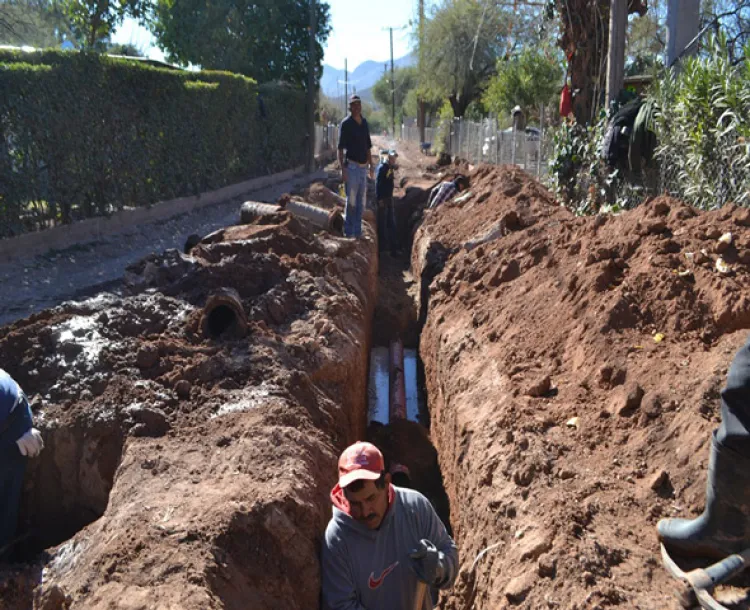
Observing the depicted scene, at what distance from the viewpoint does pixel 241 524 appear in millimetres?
3820

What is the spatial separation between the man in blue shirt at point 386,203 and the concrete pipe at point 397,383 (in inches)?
223

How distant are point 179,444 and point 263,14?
28.7 m

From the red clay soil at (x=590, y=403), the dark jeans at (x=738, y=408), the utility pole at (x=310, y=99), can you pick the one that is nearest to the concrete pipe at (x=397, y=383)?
the red clay soil at (x=590, y=403)

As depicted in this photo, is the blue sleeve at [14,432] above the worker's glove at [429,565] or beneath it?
above

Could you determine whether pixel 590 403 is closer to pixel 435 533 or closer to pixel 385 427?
pixel 435 533

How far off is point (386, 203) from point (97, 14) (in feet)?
32.1

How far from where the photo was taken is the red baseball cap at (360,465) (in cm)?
362

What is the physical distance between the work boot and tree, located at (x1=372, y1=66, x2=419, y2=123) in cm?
7148

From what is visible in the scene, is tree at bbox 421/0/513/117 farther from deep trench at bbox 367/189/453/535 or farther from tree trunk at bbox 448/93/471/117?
deep trench at bbox 367/189/453/535

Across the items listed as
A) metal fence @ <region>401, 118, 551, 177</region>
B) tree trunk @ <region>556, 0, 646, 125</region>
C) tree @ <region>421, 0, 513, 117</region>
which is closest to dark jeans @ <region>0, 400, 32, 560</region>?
tree trunk @ <region>556, 0, 646, 125</region>

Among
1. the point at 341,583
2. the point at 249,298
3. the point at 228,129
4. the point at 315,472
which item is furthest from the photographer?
the point at 228,129

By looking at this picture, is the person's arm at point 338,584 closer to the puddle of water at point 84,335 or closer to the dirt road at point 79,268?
the puddle of water at point 84,335

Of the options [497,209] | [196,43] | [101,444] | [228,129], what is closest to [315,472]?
[101,444]

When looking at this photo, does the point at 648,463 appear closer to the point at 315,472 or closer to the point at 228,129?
the point at 315,472
